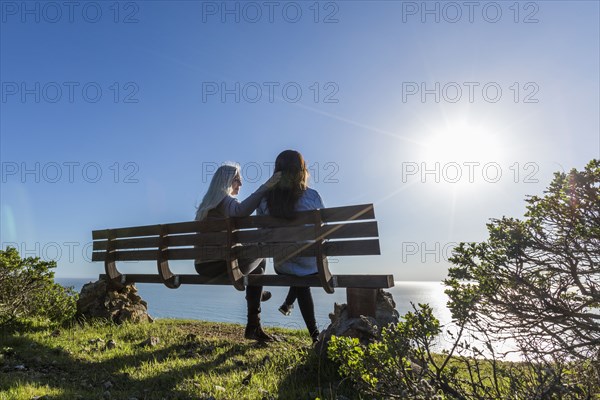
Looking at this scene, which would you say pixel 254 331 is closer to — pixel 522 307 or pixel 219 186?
pixel 219 186

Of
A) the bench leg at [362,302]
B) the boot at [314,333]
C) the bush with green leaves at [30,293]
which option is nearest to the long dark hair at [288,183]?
the bench leg at [362,302]

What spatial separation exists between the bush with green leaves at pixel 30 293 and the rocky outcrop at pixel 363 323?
6.37 meters

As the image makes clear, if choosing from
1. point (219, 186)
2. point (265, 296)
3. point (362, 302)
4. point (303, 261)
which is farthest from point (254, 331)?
point (219, 186)

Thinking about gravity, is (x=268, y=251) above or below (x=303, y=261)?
above

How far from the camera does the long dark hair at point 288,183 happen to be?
21.3 ft

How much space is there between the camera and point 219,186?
7.36 metres

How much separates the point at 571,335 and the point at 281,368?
129 inches

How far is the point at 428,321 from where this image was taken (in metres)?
3.33

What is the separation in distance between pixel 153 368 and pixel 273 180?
324 centimetres

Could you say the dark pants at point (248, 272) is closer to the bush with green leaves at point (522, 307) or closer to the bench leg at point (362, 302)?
the bench leg at point (362, 302)

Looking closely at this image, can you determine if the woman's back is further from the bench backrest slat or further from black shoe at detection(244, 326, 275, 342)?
black shoe at detection(244, 326, 275, 342)

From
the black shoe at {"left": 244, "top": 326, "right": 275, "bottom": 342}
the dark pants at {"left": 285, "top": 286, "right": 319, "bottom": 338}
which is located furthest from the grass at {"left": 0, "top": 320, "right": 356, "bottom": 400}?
the dark pants at {"left": 285, "top": 286, "right": 319, "bottom": 338}

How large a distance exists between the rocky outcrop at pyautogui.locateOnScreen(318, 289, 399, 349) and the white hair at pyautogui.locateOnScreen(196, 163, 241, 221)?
2.93m

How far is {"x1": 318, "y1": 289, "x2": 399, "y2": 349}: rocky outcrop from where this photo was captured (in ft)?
17.5
